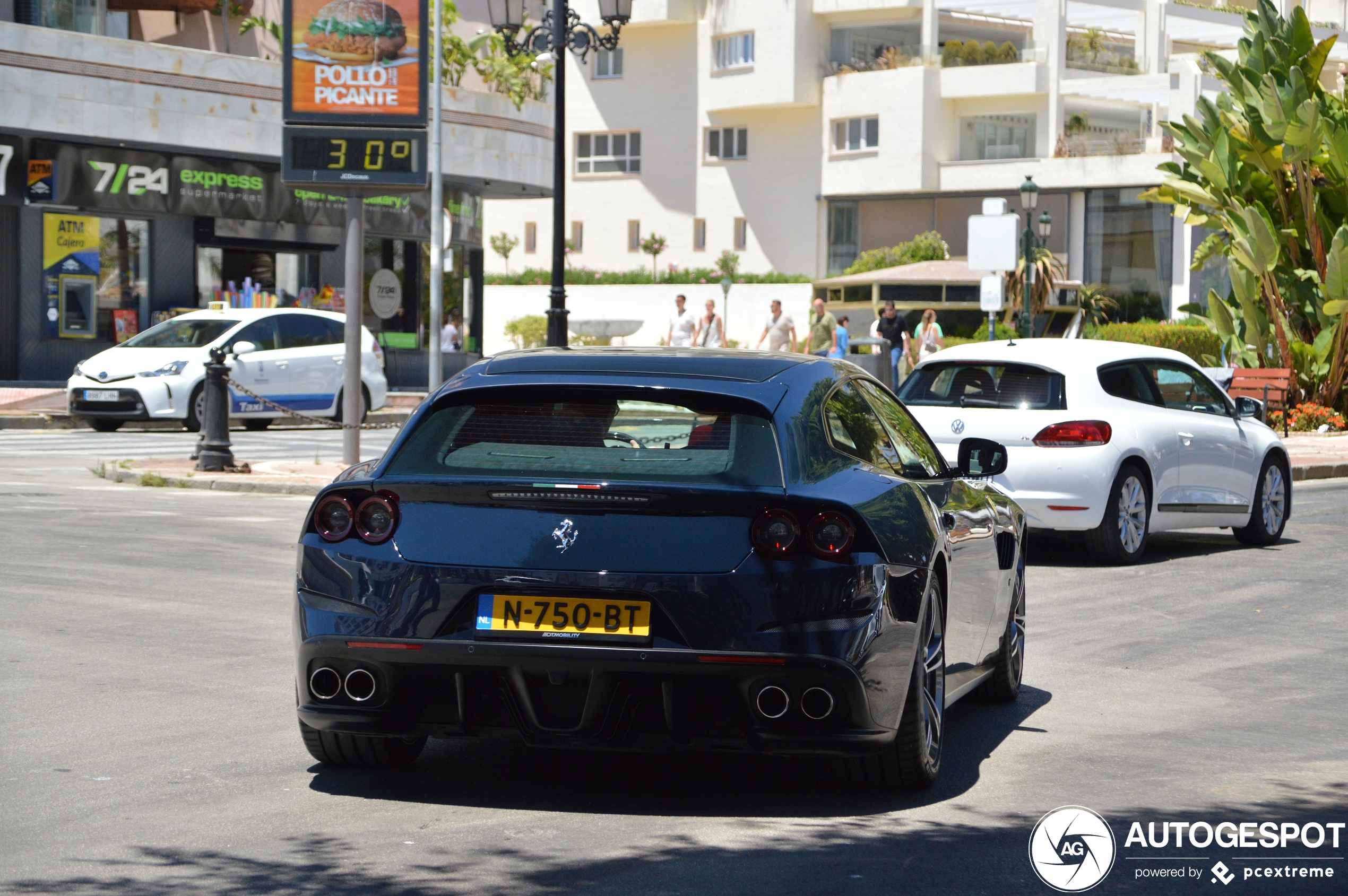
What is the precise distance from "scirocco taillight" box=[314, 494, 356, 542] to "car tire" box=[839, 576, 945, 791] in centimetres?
175

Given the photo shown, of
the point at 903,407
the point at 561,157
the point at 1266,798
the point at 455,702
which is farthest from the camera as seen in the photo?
the point at 561,157

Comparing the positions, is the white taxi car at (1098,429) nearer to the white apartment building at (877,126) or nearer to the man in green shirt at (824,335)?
the man in green shirt at (824,335)

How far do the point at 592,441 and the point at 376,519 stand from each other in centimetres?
70

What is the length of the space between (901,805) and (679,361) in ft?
5.18

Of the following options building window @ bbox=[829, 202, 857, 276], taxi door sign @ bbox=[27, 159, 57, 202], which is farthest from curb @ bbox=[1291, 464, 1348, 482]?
building window @ bbox=[829, 202, 857, 276]

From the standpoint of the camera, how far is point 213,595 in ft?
32.7

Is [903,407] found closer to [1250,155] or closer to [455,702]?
[455,702]

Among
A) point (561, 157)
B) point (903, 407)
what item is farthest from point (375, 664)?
point (561, 157)

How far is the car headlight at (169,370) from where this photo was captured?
23.6 metres

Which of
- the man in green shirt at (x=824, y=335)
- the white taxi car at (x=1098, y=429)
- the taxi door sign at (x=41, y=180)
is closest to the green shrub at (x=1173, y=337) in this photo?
the man in green shirt at (x=824, y=335)

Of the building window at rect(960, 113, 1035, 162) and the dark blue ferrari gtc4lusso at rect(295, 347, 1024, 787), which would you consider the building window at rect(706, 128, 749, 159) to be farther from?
the dark blue ferrari gtc4lusso at rect(295, 347, 1024, 787)

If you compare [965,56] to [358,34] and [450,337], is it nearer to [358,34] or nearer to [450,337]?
[450,337]

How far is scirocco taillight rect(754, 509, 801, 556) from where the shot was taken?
5.04 metres
